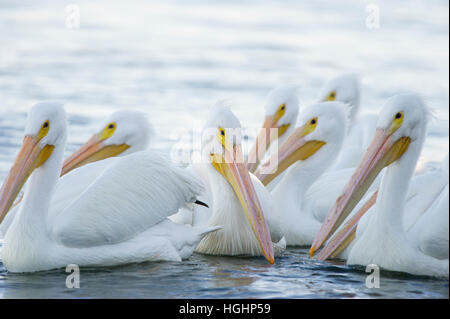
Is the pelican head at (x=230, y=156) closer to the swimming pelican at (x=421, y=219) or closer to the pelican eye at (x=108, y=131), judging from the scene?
the swimming pelican at (x=421, y=219)

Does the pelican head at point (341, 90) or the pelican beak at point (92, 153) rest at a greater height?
the pelican head at point (341, 90)

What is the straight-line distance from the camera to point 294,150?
7836mm

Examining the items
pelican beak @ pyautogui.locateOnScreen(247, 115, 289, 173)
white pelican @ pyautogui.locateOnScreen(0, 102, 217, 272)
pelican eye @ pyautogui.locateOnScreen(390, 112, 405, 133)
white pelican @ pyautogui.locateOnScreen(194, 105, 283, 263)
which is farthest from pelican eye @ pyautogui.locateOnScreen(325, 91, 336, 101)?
pelican eye @ pyautogui.locateOnScreen(390, 112, 405, 133)

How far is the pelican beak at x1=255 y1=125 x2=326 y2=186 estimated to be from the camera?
7.83m

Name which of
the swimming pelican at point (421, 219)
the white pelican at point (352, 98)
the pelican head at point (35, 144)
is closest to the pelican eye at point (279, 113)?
the white pelican at point (352, 98)

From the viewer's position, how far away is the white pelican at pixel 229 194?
21.4ft

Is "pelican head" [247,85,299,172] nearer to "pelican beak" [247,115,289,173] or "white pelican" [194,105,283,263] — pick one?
"pelican beak" [247,115,289,173]

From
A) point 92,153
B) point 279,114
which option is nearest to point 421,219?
point 92,153

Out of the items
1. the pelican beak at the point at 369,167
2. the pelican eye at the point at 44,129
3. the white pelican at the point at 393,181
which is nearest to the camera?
the white pelican at the point at 393,181

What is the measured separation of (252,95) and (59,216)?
8268mm

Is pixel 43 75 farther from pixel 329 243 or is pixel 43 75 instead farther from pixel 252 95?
pixel 329 243

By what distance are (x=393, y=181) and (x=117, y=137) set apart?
2.82 metres

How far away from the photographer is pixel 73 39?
62.1ft
